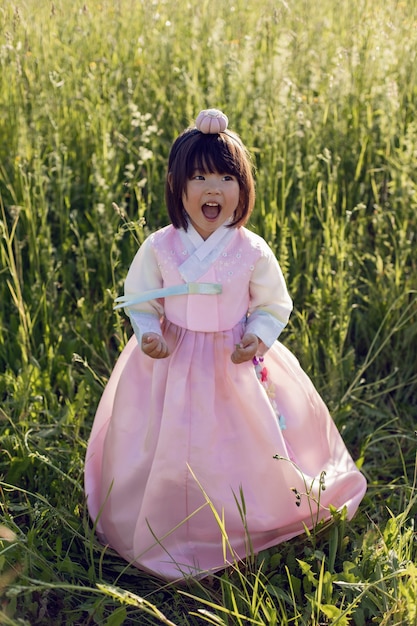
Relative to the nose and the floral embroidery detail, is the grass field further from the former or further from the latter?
the nose

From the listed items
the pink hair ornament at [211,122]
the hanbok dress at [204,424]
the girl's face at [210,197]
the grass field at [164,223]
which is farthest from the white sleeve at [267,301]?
the grass field at [164,223]

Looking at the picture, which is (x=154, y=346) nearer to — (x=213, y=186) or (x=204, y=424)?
(x=204, y=424)

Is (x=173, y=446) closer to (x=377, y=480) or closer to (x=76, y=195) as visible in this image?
(x=377, y=480)

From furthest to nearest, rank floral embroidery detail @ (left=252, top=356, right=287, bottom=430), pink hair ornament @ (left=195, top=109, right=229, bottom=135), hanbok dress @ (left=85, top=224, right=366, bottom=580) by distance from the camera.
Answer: floral embroidery detail @ (left=252, top=356, right=287, bottom=430), hanbok dress @ (left=85, top=224, right=366, bottom=580), pink hair ornament @ (left=195, top=109, right=229, bottom=135)

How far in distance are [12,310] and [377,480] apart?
1.41 meters

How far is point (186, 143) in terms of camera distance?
1.82 meters

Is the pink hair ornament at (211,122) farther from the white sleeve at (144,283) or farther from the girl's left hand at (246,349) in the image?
the girl's left hand at (246,349)

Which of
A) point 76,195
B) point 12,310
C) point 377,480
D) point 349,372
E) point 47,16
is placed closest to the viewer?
point 377,480

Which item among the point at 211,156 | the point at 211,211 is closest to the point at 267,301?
the point at 211,211

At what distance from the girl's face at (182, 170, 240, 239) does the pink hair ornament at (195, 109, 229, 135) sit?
0.09 m

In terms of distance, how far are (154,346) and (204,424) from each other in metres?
0.22

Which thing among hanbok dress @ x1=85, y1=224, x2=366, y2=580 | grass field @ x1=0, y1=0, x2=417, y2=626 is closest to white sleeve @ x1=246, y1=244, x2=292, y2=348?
hanbok dress @ x1=85, y1=224, x2=366, y2=580

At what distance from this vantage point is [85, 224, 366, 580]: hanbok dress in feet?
6.23

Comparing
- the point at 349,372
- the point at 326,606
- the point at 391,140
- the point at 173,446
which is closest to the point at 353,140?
the point at 391,140
